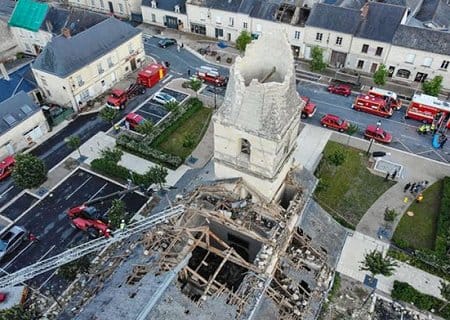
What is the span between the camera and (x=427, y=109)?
202 ft

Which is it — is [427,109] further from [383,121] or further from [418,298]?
[418,298]

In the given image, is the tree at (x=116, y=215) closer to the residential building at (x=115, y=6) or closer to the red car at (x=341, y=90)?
the red car at (x=341, y=90)

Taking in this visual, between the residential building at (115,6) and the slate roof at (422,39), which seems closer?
the slate roof at (422,39)

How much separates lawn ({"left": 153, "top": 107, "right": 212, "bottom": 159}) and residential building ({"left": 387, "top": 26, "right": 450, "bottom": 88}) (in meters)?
35.7

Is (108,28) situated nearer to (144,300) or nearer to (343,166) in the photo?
(343,166)

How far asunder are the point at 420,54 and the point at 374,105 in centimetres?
1428

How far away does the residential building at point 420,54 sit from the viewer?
2618 inches

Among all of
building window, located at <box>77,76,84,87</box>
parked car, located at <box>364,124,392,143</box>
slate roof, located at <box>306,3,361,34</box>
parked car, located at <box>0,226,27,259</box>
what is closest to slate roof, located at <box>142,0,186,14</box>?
slate roof, located at <box>306,3,361,34</box>

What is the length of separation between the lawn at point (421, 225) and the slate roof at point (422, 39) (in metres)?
28.0

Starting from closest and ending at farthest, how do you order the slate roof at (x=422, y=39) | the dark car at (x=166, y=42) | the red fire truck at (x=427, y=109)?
the red fire truck at (x=427, y=109)
the slate roof at (x=422, y=39)
the dark car at (x=166, y=42)

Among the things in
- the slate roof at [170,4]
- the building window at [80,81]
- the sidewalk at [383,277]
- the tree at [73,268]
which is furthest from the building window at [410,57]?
the tree at [73,268]

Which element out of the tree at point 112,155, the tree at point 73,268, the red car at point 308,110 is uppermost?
the tree at point 112,155

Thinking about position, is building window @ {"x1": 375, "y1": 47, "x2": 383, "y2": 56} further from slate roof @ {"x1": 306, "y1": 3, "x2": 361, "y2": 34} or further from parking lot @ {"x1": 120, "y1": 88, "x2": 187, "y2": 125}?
parking lot @ {"x1": 120, "y1": 88, "x2": 187, "y2": 125}

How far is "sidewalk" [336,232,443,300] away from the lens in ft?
137
